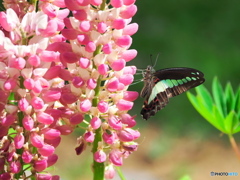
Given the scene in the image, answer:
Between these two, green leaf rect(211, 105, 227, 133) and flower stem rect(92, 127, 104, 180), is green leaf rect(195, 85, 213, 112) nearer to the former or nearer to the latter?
green leaf rect(211, 105, 227, 133)

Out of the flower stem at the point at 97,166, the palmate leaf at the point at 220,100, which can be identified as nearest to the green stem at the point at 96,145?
the flower stem at the point at 97,166

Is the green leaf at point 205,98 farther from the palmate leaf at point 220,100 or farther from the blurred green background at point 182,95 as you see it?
the blurred green background at point 182,95

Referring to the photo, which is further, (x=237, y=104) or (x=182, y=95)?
(x=182, y=95)

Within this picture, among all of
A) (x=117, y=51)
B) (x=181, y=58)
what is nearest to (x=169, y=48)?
(x=181, y=58)

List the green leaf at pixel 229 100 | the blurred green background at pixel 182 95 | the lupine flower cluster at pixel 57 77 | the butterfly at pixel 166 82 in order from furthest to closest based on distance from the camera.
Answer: the blurred green background at pixel 182 95 < the green leaf at pixel 229 100 < the butterfly at pixel 166 82 < the lupine flower cluster at pixel 57 77

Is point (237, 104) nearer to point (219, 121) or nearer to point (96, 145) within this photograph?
point (219, 121)

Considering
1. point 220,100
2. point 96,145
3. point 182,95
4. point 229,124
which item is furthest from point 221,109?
point 182,95
